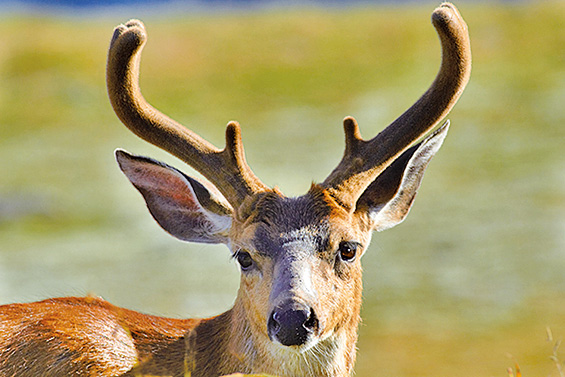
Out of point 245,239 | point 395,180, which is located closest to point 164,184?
point 245,239

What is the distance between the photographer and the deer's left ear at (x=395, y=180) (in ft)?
23.9

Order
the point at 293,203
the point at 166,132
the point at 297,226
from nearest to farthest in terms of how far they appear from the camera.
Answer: the point at 297,226 → the point at 293,203 → the point at 166,132

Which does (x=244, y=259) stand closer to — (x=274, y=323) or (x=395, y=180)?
(x=274, y=323)

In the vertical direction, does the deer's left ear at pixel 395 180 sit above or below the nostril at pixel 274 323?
above

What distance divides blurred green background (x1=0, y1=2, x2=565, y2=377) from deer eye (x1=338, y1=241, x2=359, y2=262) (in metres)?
1.00

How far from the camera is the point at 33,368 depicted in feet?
22.8

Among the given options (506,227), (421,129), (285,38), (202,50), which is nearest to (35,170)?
(506,227)

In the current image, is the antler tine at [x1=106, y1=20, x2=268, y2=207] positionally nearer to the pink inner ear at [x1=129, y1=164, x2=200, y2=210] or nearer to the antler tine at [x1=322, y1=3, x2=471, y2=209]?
the pink inner ear at [x1=129, y1=164, x2=200, y2=210]

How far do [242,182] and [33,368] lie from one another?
76.5 inches

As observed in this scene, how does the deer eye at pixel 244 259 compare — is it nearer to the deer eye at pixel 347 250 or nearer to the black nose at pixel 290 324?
the deer eye at pixel 347 250

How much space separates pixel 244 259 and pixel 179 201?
0.96 meters

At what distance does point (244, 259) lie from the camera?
6922 millimetres

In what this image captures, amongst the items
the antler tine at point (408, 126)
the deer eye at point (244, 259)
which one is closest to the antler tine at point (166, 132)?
the deer eye at point (244, 259)

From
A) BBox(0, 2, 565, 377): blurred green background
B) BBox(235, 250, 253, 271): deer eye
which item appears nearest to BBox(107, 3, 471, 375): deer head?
BBox(235, 250, 253, 271): deer eye
